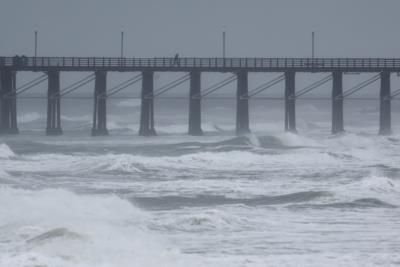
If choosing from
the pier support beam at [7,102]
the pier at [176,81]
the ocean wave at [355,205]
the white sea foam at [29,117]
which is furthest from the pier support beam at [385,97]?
the white sea foam at [29,117]

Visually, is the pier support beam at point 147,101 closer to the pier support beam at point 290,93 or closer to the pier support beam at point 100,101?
the pier support beam at point 100,101

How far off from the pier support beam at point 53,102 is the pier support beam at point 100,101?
2.03m

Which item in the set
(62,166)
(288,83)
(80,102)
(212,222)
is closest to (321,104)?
(80,102)

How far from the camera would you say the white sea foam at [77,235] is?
12.2 metres

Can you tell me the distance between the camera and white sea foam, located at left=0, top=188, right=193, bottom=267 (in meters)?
12.2

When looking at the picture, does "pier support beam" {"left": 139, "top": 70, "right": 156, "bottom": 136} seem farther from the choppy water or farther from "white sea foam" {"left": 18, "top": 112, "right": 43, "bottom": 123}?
"white sea foam" {"left": 18, "top": 112, "right": 43, "bottom": 123}

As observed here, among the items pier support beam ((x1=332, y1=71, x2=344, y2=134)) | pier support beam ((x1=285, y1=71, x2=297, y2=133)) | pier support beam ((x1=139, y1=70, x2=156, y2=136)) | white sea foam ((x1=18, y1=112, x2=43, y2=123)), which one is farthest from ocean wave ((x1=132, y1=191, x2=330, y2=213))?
white sea foam ((x1=18, y1=112, x2=43, y2=123))

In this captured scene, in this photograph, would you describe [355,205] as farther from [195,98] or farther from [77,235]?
[195,98]

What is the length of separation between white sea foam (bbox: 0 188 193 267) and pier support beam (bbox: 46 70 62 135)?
79.0 ft

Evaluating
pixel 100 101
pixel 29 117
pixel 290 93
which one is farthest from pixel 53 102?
pixel 29 117

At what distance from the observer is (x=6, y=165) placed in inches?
1123

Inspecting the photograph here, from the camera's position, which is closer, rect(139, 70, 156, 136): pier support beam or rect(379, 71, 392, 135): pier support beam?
rect(139, 70, 156, 136): pier support beam

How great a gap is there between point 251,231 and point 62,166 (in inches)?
562

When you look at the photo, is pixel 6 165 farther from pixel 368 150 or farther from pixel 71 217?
pixel 368 150
